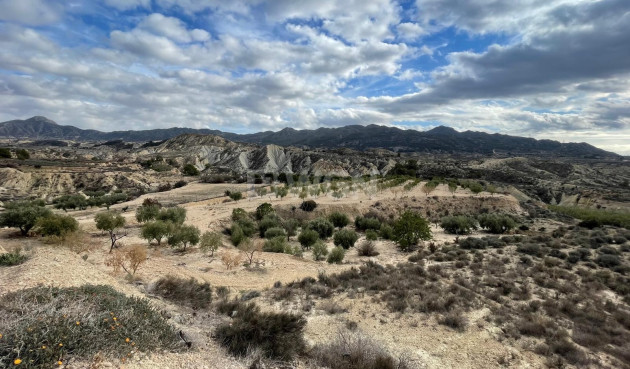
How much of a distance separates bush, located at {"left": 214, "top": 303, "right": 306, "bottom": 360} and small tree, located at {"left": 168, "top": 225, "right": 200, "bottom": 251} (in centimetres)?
1295

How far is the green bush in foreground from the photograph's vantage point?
4469 mm

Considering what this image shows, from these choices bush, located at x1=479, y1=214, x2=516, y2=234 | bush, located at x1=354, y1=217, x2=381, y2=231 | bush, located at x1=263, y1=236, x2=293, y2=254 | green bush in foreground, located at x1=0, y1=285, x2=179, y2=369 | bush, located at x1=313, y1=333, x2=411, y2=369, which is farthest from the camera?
bush, located at x1=354, y1=217, x2=381, y2=231

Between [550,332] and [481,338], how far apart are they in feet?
6.90

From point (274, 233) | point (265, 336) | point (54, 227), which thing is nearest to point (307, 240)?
point (274, 233)

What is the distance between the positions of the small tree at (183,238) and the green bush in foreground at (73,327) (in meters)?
12.5

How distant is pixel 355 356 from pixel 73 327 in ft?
17.7

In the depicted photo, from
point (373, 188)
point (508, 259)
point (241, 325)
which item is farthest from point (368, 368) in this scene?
point (373, 188)

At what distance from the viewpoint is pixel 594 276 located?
15039 millimetres

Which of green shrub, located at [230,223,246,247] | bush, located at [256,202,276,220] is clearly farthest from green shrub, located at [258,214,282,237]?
bush, located at [256,202,276,220]

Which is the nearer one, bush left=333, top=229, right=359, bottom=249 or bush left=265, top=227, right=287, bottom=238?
bush left=333, top=229, right=359, bottom=249

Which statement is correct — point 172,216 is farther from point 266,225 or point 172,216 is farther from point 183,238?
point 266,225

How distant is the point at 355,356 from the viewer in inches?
275

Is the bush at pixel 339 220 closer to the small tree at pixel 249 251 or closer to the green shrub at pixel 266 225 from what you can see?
the green shrub at pixel 266 225

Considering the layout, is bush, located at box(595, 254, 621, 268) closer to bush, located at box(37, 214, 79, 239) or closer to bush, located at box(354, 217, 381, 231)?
bush, located at box(354, 217, 381, 231)
